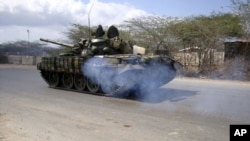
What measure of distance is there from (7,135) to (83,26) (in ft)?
99.5

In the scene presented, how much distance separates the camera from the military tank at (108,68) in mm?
12570

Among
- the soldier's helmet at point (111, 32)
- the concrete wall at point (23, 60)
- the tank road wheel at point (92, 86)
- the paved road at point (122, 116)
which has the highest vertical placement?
the soldier's helmet at point (111, 32)

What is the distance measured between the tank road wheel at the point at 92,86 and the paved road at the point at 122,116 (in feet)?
1.92

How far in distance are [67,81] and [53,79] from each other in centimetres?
117

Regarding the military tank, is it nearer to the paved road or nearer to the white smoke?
the white smoke

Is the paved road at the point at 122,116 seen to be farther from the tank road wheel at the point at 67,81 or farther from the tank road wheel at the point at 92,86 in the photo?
the tank road wheel at the point at 67,81

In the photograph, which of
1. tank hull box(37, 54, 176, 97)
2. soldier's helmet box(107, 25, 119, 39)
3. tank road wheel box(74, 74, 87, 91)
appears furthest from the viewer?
soldier's helmet box(107, 25, 119, 39)

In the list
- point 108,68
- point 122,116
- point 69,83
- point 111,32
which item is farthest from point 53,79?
point 122,116

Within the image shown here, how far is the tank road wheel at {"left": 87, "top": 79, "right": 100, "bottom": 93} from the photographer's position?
546 inches

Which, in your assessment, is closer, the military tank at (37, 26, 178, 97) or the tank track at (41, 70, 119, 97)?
the military tank at (37, 26, 178, 97)

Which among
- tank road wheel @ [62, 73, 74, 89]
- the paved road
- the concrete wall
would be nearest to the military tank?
tank road wheel @ [62, 73, 74, 89]

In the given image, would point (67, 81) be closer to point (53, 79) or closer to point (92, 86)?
point (53, 79)

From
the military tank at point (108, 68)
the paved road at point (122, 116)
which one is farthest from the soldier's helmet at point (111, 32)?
the paved road at point (122, 116)

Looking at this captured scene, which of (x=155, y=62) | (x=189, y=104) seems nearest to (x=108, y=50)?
(x=155, y=62)
